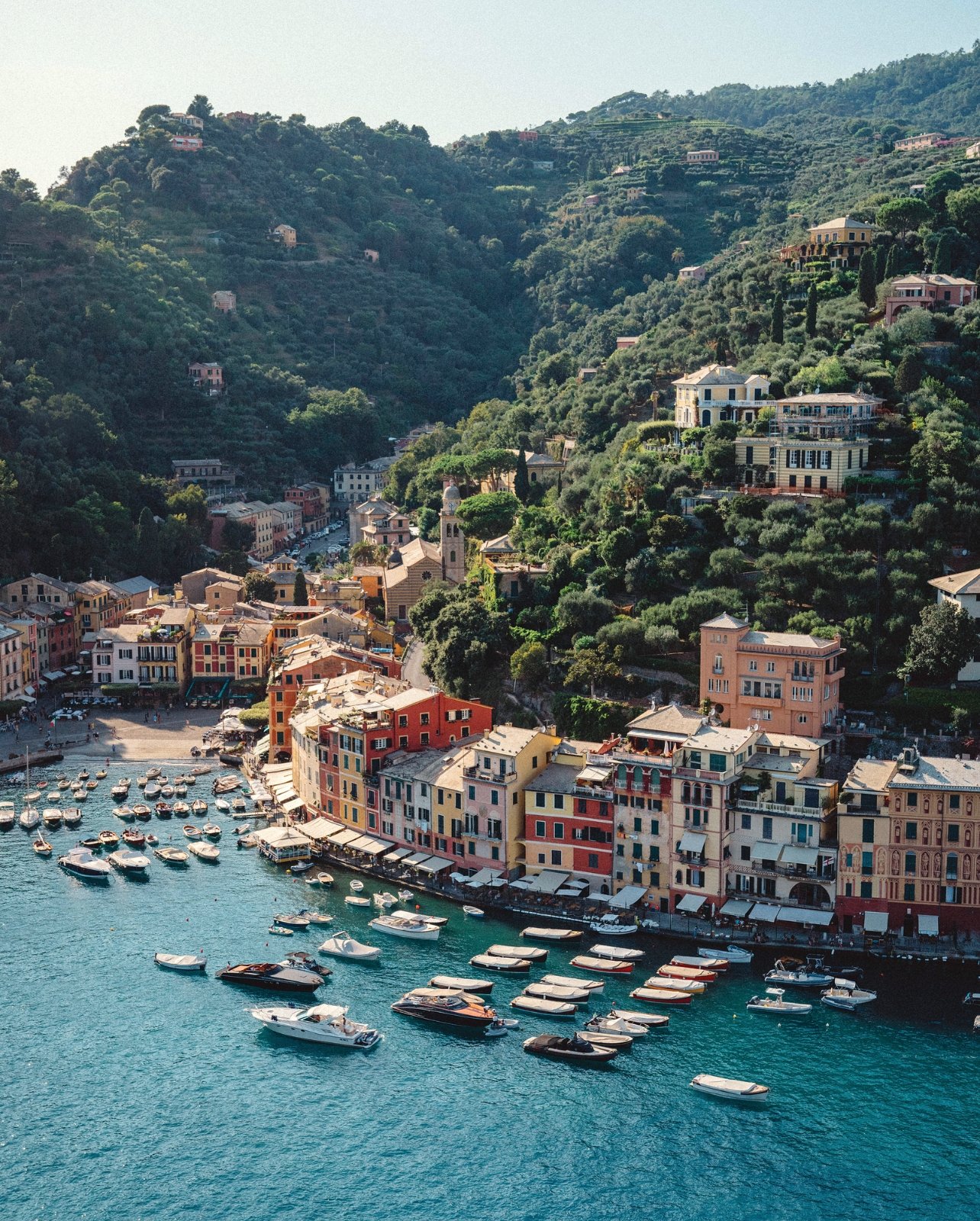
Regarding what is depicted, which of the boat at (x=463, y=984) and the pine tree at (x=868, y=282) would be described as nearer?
the boat at (x=463, y=984)

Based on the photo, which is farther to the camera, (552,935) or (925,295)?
(925,295)

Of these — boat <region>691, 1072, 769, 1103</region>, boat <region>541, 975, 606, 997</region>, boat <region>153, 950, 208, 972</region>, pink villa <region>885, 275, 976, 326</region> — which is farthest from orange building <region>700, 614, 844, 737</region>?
pink villa <region>885, 275, 976, 326</region>

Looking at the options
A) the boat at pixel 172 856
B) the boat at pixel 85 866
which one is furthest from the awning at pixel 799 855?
the boat at pixel 85 866

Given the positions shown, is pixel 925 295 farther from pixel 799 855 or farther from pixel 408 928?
pixel 408 928

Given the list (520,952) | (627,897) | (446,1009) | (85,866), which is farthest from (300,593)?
(446,1009)

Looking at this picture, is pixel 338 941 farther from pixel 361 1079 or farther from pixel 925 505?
pixel 925 505

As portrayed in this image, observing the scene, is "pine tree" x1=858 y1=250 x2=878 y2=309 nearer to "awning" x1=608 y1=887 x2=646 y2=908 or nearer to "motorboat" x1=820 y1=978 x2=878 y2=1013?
"awning" x1=608 y1=887 x2=646 y2=908

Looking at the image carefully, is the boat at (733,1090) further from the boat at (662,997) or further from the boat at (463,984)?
the boat at (463,984)

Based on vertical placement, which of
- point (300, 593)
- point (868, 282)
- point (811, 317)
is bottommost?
point (300, 593)
